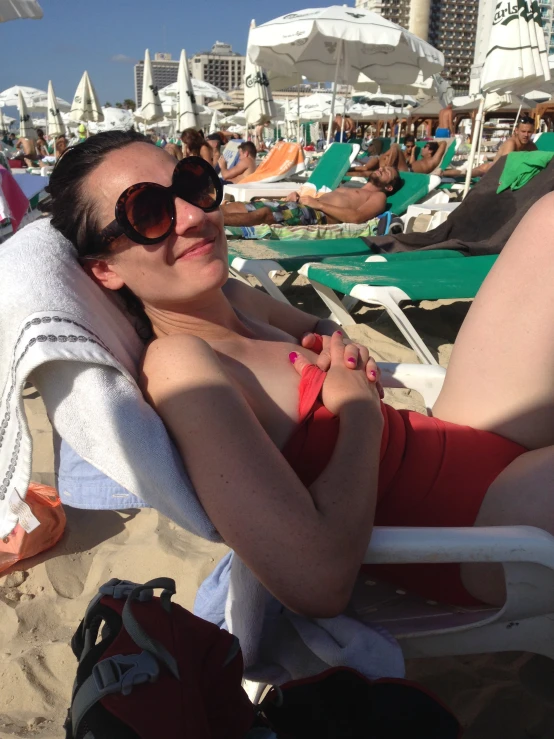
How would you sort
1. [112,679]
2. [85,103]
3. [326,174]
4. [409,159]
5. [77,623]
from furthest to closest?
1. [85,103]
2. [409,159]
3. [326,174]
4. [77,623]
5. [112,679]

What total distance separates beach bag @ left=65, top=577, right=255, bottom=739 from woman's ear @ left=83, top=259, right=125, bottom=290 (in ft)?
2.14

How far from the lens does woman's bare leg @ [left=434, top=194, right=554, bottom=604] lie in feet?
4.55

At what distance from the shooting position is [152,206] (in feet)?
4.10

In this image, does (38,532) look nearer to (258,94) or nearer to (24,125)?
(258,94)

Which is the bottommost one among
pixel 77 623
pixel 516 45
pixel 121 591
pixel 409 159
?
pixel 77 623

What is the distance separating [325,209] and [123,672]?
5772 mm

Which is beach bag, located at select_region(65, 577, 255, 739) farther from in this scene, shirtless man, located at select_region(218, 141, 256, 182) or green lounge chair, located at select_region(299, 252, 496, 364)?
shirtless man, located at select_region(218, 141, 256, 182)

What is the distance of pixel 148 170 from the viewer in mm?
1278

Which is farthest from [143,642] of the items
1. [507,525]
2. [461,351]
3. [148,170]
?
[461,351]

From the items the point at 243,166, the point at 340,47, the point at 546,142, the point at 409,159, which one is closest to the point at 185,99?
the point at 243,166

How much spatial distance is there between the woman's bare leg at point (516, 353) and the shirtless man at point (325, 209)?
4.78 metres

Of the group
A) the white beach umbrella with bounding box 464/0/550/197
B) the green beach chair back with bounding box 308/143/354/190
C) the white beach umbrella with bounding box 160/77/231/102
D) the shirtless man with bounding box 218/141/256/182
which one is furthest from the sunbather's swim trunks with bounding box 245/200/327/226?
the white beach umbrella with bounding box 160/77/231/102

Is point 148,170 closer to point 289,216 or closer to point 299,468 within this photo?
point 299,468

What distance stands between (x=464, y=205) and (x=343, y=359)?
4.17 meters
